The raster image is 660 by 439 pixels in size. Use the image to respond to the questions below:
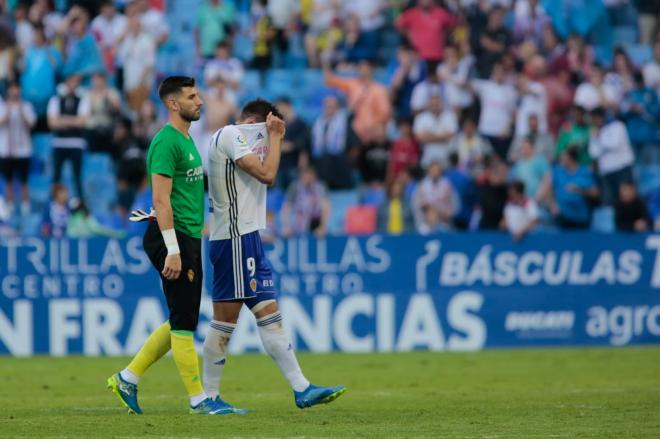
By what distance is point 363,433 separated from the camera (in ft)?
28.7

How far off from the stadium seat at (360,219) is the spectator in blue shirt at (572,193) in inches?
109

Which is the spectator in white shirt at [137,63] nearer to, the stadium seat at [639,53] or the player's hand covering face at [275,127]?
the stadium seat at [639,53]

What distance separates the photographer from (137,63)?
21672mm

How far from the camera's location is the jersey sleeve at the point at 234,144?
975 centimetres

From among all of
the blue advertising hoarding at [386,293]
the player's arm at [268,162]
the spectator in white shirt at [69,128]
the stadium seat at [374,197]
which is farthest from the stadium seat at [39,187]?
the player's arm at [268,162]

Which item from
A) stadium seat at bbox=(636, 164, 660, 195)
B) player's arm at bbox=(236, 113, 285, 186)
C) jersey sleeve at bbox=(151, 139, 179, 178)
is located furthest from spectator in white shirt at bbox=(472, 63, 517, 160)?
jersey sleeve at bbox=(151, 139, 179, 178)

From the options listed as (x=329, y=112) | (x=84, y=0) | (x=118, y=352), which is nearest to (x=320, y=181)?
(x=329, y=112)

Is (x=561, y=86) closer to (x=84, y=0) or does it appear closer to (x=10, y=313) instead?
(x=84, y=0)

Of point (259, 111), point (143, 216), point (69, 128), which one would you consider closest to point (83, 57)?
point (69, 128)

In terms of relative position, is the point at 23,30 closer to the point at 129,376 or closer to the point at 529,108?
the point at 529,108

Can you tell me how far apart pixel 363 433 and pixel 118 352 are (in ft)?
30.6

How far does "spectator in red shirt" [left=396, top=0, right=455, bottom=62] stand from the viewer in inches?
874

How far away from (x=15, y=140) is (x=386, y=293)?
6610 mm

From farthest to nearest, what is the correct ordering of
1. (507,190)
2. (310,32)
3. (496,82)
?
(310,32) → (496,82) → (507,190)
